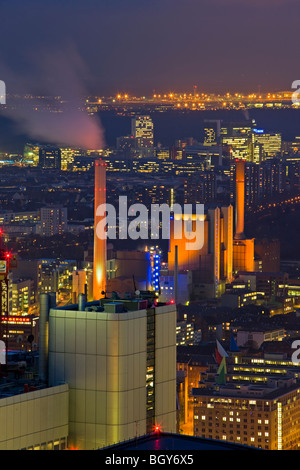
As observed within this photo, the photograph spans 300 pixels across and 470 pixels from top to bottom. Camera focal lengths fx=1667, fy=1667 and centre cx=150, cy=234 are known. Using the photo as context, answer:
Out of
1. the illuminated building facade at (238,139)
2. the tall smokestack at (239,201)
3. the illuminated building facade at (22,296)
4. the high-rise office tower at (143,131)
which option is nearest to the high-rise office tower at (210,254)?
the tall smokestack at (239,201)

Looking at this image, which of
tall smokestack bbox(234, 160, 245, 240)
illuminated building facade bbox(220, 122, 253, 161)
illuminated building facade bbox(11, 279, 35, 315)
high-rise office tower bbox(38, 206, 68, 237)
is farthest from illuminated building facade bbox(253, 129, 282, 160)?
illuminated building facade bbox(11, 279, 35, 315)

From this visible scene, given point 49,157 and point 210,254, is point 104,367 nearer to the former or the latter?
point 210,254

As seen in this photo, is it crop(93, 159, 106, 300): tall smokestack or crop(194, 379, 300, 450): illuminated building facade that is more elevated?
crop(93, 159, 106, 300): tall smokestack

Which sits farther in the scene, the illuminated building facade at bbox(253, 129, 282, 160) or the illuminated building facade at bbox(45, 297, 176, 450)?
the illuminated building facade at bbox(253, 129, 282, 160)

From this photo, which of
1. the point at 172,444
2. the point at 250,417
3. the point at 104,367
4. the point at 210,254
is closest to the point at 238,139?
the point at 210,254

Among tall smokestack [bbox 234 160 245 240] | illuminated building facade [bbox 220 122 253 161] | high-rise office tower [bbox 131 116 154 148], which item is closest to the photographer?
tall smokestack [bbox 234 160 245 240]

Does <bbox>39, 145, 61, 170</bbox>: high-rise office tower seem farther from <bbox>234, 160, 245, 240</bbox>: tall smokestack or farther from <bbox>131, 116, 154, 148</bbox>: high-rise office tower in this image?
<bbox>234, 160, 245, 240</bbox>: tall smokestack
